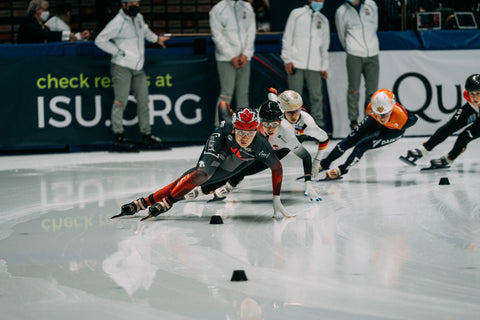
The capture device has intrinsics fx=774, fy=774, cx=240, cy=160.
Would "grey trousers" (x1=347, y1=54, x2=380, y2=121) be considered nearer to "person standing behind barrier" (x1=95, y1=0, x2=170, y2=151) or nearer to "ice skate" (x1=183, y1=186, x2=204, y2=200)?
"person standing behind barrier" (x1=95, y1=0, x2=170, y2=151)

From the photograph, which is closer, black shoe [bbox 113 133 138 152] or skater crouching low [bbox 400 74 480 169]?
skater crouching low [bbox 400 74 480 169]

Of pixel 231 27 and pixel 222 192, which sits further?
pixel 231 27

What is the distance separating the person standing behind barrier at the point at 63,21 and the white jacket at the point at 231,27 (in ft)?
6.51

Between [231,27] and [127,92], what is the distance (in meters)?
1.76

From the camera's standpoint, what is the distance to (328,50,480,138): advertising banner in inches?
485

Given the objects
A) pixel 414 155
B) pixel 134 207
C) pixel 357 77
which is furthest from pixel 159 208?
pixel 357 77

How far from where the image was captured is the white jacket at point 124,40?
10781mm

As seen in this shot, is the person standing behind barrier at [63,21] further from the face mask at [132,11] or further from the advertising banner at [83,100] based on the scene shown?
the face mask at [132,11]

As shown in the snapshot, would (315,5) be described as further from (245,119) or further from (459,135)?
(245,119)

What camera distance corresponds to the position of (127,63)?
36.0ft

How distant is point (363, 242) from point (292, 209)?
4.75 feet

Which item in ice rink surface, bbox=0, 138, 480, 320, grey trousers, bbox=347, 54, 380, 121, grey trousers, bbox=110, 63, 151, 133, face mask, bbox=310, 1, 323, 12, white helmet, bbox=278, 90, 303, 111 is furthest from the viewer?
grey trousers, bbox=347, 54, 380, 121

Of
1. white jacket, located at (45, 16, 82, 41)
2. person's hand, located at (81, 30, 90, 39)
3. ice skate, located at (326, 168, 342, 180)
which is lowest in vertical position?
ice skate, located at (326, 168, 342, 180)

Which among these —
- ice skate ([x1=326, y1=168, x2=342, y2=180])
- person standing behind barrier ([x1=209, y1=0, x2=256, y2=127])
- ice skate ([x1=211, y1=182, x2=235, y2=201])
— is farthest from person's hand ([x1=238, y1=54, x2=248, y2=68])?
ice skate ([x1=211, y1=182, x2=235, y2=201])
